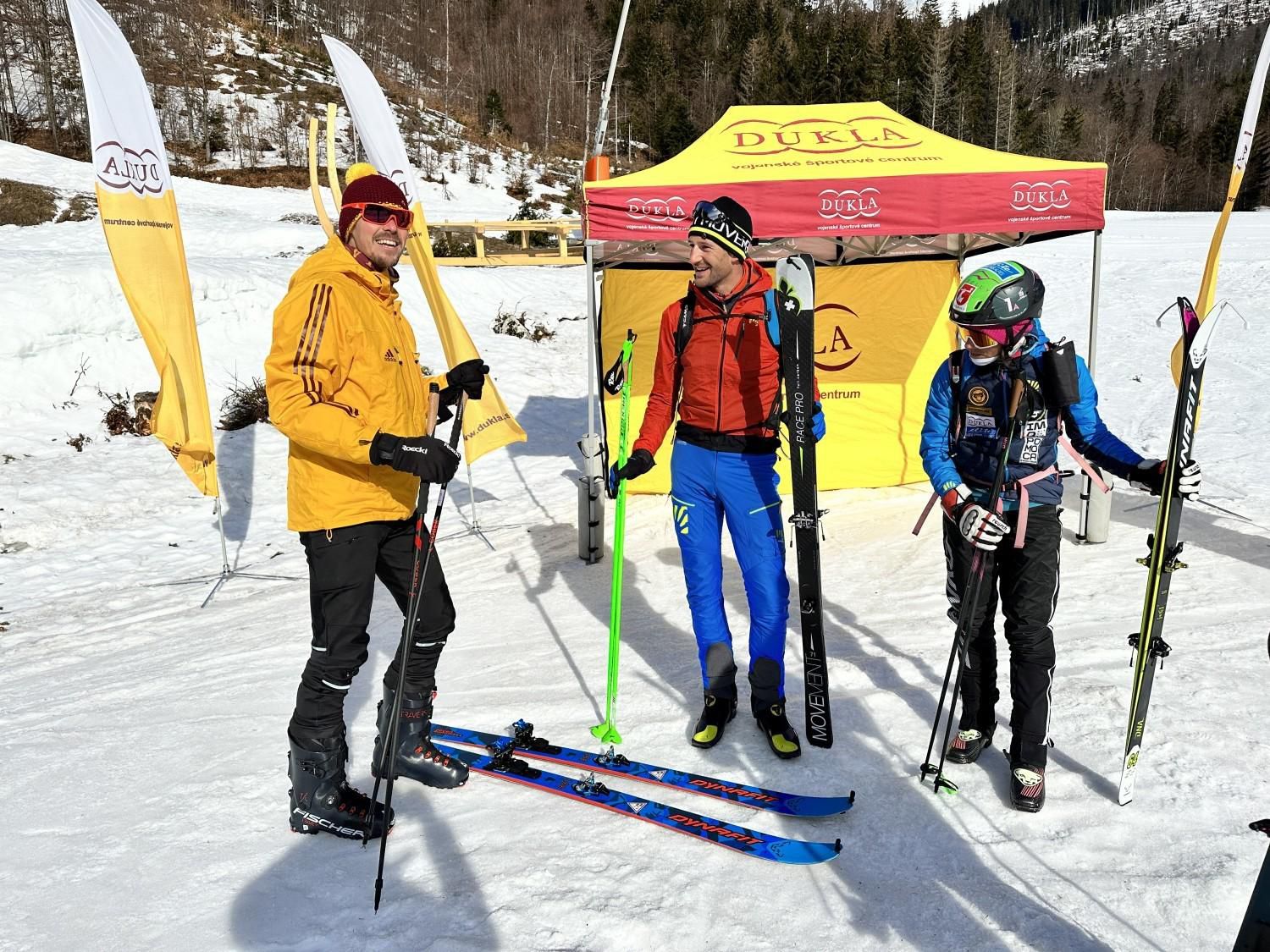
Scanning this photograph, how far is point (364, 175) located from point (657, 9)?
74.0 metres

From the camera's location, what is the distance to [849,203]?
572cm

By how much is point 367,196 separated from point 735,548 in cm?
198

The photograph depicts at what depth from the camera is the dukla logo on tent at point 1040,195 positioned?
5.58 meters

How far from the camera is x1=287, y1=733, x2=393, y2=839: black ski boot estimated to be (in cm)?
291

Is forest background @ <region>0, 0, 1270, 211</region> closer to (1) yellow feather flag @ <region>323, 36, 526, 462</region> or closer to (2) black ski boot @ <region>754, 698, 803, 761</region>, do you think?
(1) yellow feather flag @ <region>323, 36, 526, 462</region>

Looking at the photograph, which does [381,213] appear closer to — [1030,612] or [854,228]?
[1030,612]

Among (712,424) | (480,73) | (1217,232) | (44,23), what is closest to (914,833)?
(712,424)

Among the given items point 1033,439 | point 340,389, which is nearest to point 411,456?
point 340,389

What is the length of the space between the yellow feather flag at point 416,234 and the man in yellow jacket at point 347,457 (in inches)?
116

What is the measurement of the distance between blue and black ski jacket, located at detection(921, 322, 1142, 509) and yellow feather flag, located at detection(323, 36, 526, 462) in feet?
11.9

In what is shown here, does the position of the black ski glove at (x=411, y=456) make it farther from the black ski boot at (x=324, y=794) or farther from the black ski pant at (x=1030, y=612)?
the black ski pant at (x=1030, y=612)

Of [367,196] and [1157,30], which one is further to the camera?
[1157,30]

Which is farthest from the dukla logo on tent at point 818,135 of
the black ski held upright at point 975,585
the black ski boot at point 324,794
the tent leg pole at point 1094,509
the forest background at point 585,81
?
the forest background at point 585,81

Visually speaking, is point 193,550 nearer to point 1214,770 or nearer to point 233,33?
point 1214,770
